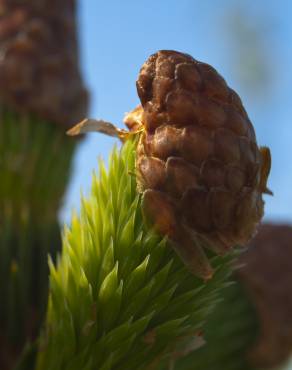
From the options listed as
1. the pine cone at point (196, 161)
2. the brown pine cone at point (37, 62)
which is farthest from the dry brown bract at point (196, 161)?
the brown pine cone at point (37, 62)

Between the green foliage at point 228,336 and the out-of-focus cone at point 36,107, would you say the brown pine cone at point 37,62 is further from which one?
the green foliage at point 228,336

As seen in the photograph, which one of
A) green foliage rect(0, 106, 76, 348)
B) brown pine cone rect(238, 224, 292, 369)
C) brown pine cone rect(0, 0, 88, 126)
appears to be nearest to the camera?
green foliage rect(0, 106, 76, 348)

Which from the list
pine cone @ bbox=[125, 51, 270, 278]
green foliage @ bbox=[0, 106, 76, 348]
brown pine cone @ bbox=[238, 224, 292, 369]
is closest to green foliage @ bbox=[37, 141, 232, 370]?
pine cone @ bbox=[125, 51, 270, 278]

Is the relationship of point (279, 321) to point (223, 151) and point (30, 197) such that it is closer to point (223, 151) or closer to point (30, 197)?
point (30, 197)

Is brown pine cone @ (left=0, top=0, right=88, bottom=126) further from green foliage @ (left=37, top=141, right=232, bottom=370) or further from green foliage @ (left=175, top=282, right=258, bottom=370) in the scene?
green foliage @ (left=37, top=141, right=232, bottom=370)

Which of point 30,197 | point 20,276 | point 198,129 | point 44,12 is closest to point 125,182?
point 198,129
